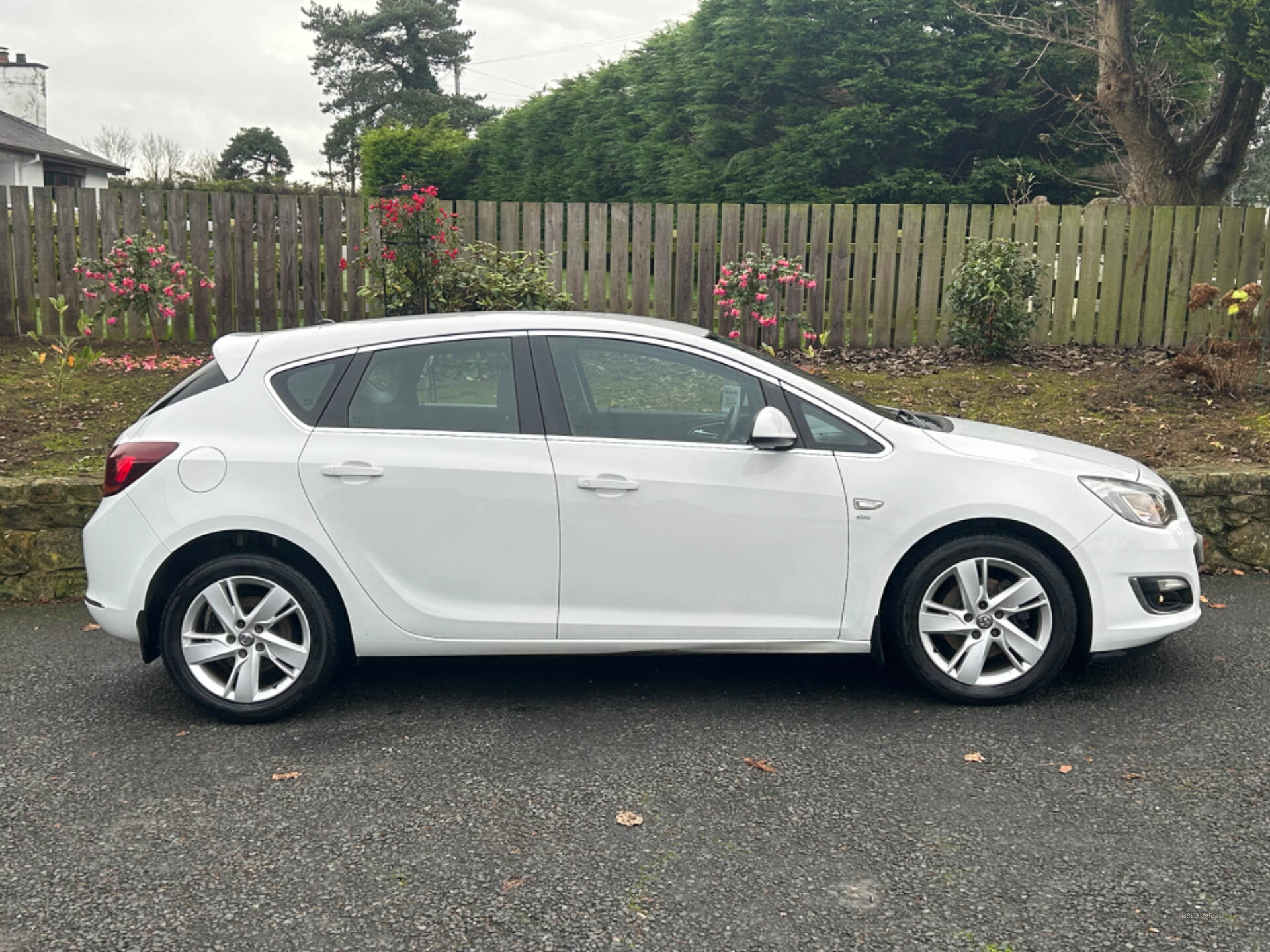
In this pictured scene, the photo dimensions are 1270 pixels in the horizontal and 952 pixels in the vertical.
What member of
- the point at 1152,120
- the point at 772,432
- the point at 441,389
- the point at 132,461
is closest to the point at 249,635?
the point at 132,461

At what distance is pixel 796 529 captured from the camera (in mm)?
4480

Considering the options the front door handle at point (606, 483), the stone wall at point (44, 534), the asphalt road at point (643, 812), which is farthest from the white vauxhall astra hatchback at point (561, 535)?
the stone wall at point (44, 534)

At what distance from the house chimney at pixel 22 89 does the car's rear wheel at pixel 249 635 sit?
41.9 m

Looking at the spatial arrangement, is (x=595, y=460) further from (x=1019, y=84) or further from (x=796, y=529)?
(x=1019, y=84)

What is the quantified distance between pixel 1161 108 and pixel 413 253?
31.3ft

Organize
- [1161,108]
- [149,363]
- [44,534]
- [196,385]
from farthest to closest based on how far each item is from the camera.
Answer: [1161,108]
[149,363]
[44,534]
[196,385]

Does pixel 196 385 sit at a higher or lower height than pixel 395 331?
lower

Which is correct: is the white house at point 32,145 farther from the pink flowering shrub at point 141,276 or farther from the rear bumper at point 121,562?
the rear bumper at point 121,562

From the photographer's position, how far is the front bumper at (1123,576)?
4543 millimetres

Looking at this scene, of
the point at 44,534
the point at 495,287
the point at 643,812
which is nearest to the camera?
the point at 643,812

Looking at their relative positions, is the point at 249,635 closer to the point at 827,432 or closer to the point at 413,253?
→ the point at 827,432

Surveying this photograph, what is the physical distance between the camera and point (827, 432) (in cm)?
459

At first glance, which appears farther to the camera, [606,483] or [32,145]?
[32,145]

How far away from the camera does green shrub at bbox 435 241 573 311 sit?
9375 millimetres
